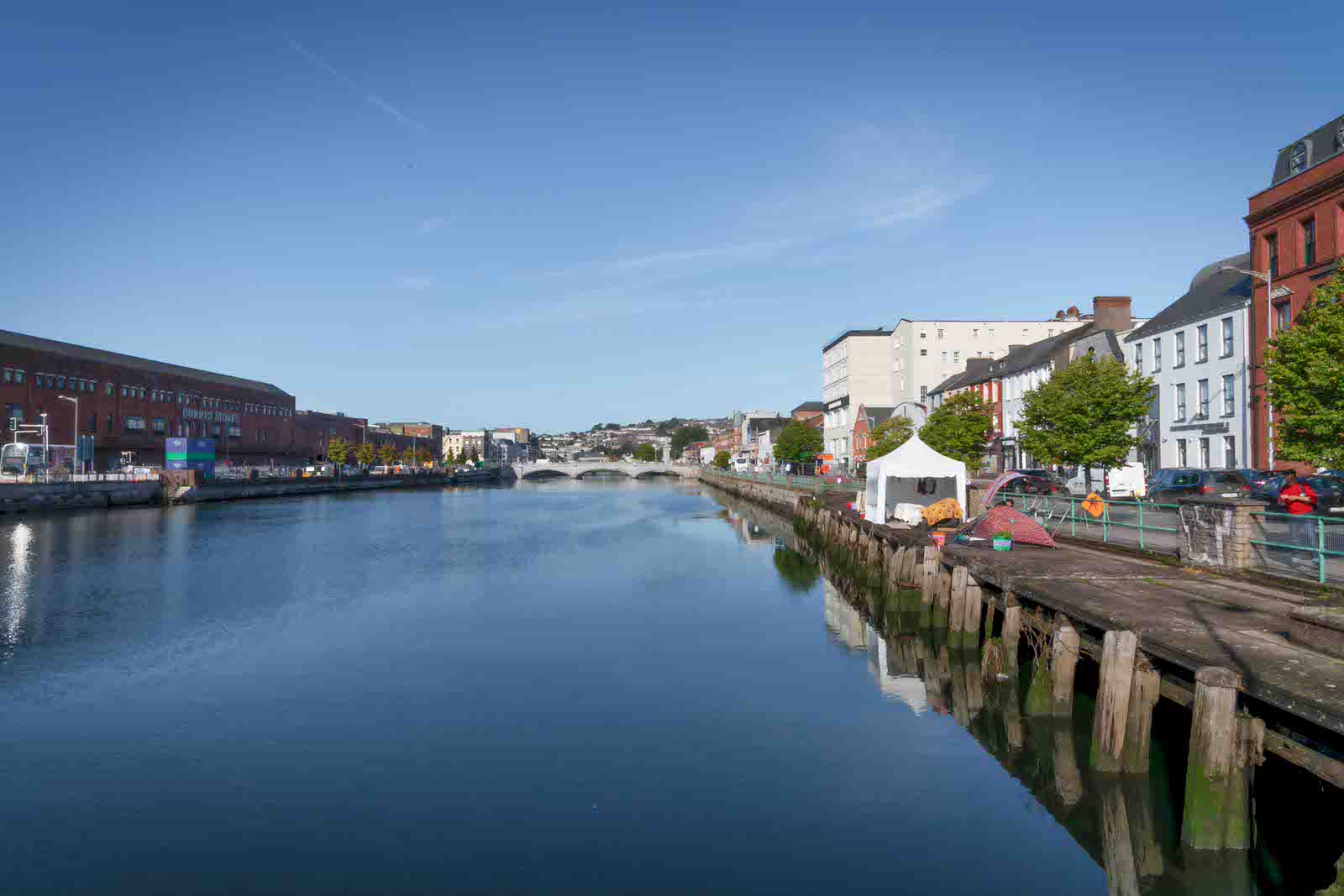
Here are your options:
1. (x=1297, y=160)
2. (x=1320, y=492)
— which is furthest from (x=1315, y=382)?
(x=1297, y=160)

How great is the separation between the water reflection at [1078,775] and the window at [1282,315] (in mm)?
26214

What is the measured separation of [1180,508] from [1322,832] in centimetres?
998

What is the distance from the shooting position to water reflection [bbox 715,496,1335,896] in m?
9.35

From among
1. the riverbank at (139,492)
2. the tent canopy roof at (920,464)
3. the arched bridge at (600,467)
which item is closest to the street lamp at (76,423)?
the riverbank at (139,492)

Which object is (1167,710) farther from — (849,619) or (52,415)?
(52,415)

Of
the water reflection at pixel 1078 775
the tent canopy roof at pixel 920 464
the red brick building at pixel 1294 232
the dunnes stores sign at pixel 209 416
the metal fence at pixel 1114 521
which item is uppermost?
the red brick building at pixel 1294 232

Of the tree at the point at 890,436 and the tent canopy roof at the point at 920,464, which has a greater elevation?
the tree at the point at 890,436

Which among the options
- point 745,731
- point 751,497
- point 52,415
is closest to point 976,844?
point 745,731

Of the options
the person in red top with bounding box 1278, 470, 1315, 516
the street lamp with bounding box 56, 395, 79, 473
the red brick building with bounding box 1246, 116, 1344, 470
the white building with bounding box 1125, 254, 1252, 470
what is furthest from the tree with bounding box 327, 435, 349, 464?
the person in red top with bounding box 1278, 470, 1315, 516

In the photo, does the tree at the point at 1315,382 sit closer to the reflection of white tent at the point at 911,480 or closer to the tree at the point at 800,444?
the reflection of white tent at the point at 911,480

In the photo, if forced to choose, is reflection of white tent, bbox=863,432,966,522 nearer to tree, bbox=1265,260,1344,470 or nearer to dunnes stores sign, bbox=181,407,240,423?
tree, bbox=1265,260,1344,470

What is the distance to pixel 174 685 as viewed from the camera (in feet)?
57.7

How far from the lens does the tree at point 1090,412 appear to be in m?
37.3

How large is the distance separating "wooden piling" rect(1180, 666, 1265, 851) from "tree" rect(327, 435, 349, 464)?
14339 centimetres
